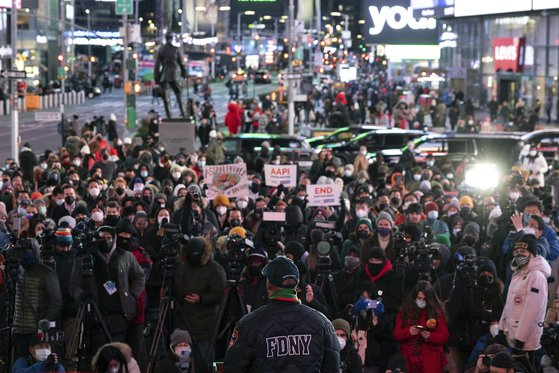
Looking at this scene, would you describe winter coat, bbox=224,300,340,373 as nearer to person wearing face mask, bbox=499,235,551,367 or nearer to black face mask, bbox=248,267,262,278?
person wearing face mask, bbox=499,235,551,367

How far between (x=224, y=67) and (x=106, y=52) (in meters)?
15.1

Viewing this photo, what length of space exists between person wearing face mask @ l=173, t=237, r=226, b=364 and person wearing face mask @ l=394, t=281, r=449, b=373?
177 centimetres

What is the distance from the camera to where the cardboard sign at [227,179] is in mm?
18500

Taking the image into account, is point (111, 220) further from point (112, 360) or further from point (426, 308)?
point (112, 360)

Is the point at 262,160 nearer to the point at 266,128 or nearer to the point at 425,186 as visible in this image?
the point at 425,186

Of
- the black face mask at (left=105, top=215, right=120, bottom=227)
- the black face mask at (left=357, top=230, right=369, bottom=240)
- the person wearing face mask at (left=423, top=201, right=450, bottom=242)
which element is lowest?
the person wearing face mask at (left=423, top=201, right=450, bottom=242)

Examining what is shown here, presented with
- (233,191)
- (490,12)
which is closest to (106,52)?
(490,12)

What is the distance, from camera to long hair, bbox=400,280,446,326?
1154 cm

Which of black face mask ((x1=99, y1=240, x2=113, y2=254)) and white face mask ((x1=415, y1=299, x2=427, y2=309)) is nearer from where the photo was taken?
white face mask ((x1=415, y1=299, x2=427, y2=309))

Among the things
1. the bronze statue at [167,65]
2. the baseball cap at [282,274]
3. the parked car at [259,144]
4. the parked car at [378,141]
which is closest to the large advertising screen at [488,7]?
the parked car at [378,141]

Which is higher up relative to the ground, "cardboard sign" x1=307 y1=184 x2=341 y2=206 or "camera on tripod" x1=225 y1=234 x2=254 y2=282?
"camera on tripod" x1=225 y1=234 x2=254 y2=282

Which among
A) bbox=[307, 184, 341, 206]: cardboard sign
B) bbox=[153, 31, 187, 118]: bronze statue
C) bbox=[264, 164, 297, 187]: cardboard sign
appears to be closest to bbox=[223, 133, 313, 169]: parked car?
bbox=[153, 31, 187, 118]: bronze statue

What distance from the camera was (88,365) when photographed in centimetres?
1134

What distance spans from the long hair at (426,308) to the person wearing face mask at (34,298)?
10.5 feet
